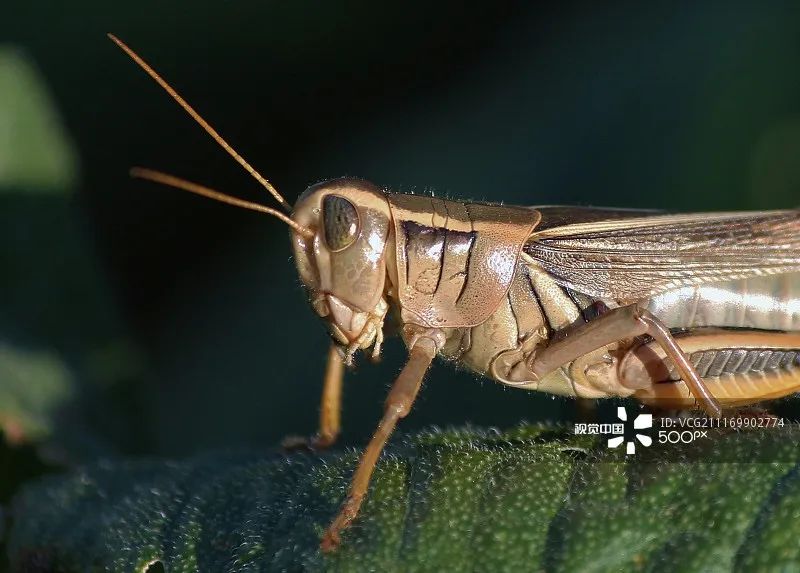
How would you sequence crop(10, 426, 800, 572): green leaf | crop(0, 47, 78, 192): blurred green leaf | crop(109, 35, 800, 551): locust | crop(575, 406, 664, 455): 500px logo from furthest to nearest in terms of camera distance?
crop(0, 47, 78, 192): blurred green leaf → crop(109, 35, 800, 551): locust → crop(575, 406, 664, 455): 500px logo → crop(10, 426, 800, 572): green leaf

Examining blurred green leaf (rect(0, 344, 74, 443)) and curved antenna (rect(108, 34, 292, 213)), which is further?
blurred green leaf (rect(0, 344, 74, 443))

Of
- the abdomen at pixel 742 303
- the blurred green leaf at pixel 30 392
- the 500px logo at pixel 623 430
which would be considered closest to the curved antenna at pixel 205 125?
the 500px logo at pixel 623 430

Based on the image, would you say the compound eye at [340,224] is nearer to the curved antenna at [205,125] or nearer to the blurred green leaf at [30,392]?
the curved antenna at [205,125]

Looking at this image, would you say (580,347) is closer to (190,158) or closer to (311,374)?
(311,374)

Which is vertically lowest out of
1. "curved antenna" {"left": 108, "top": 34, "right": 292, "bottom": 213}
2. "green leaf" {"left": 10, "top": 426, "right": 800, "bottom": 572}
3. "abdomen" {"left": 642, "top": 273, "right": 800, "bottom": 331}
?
"green leaf" {"left": 10, "top": 426, "right": 800, "bottom": 572}

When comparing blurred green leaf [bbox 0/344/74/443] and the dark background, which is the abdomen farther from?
blurred green leaf [bbox 0/344/74/443]

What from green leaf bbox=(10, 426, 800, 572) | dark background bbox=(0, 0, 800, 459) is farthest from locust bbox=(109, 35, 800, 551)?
dark background bbox=(0, 0, 800, 459)

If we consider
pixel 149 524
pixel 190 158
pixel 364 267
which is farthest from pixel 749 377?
pixel 190 158
